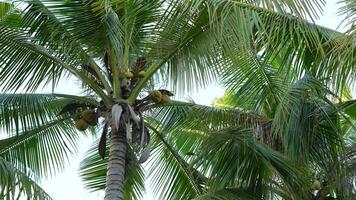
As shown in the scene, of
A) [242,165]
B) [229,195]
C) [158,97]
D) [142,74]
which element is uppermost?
[142,74]

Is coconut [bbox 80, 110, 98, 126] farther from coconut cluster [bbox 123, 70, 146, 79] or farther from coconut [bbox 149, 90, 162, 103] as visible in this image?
coconut [bbox 149, 90, 162, 103]

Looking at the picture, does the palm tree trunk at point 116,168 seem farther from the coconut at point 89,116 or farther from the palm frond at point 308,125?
the palm frond at point 308,125

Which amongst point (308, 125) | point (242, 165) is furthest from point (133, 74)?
point (308, 125)

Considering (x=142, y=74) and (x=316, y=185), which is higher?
(x=142, y=74)

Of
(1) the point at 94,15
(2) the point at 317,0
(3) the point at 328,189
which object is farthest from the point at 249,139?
(2) the point at 317,0

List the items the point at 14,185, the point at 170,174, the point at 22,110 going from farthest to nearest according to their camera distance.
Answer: the point at 170,174, the point at 22,110, the point at 14,185

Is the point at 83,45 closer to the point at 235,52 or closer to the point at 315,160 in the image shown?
the point at 235,52

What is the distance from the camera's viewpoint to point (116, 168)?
27.6 feet

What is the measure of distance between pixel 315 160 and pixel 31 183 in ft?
10.7

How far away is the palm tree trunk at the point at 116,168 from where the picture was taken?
8148mm

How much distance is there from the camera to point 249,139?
8414 mm

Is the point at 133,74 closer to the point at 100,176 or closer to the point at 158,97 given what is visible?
the point at 158,97

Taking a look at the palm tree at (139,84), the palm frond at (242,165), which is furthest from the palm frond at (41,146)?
the palm frond at (242,165)

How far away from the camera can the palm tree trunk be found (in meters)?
8.15
